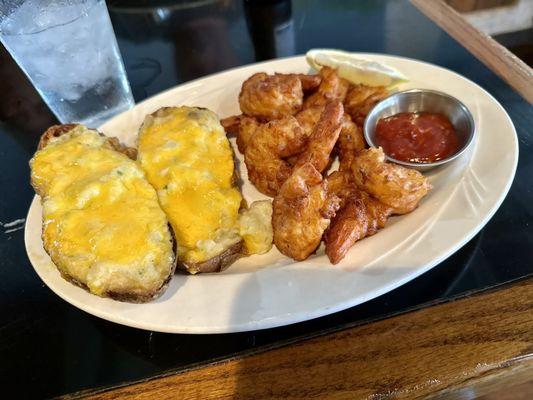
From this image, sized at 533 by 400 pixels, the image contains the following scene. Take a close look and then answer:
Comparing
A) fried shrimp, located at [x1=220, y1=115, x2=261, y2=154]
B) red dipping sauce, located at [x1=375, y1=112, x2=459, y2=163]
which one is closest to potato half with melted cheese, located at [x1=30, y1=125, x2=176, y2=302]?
fried shrimp, located at [x1=220, y1=115, x2=261, y2=154]

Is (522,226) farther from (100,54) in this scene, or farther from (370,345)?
(100,54)

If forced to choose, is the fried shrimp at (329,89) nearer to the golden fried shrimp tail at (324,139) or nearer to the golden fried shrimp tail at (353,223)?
the golden fried shrimp tail at (324,139)

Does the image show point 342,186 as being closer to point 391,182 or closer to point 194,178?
point 391,182

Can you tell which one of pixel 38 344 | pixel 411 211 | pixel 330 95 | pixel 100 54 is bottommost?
pixel 38 344

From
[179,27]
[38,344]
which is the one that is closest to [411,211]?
[38,344]

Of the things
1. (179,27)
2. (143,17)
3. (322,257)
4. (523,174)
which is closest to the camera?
(322,257)

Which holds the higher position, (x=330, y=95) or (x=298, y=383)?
(x=330, y=95)

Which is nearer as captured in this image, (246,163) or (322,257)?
(322,257)

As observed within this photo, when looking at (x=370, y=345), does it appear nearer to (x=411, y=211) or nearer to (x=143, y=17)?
(x=411, y=211)

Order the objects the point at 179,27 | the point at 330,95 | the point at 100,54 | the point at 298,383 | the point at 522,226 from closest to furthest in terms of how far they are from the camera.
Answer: the point at 298,383 < the point at 522,226 < the point at 330,95 < the point at 100,54 < the point at 179,27
